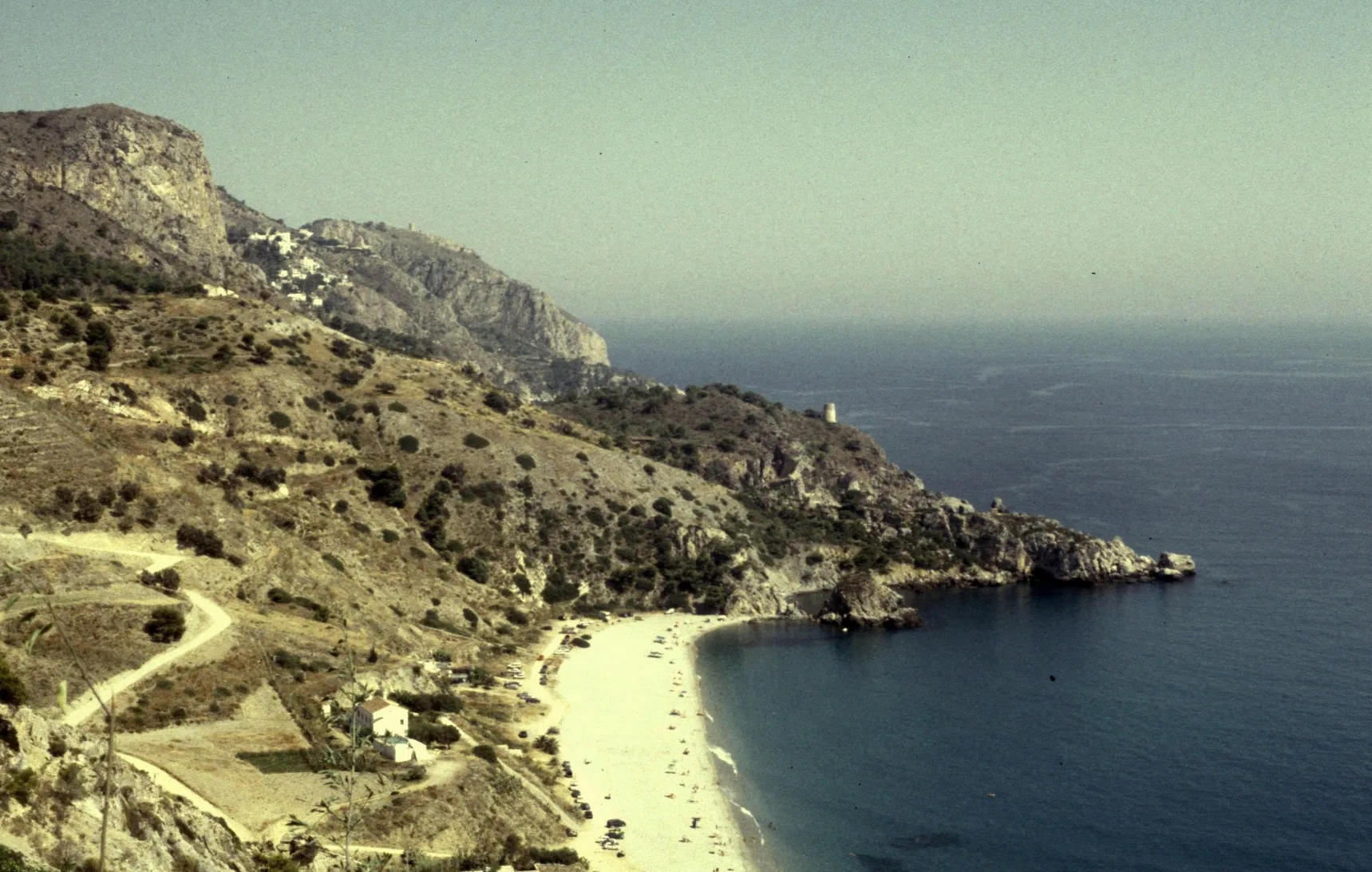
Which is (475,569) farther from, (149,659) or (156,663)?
A: (156,663)

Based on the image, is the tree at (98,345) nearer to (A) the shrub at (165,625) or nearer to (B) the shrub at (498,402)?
(A) the shrub at (165,625)

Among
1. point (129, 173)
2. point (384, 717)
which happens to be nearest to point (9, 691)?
point (384, 717)

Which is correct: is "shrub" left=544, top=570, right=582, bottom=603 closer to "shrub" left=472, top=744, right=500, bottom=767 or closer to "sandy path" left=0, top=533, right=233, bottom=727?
"sandy path" left=0, top=533, right=233, bottom=727

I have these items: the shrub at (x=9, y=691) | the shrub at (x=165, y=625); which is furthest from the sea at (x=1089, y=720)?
the shrub at (x=9, y=691)

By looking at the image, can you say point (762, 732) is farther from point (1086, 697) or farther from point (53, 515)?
point (53, 515)

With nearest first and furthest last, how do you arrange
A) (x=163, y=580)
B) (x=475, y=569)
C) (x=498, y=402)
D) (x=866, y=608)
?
(x=163, y=580), (x=475, y=569), (x=866, y=608), (x=498, y=402)
